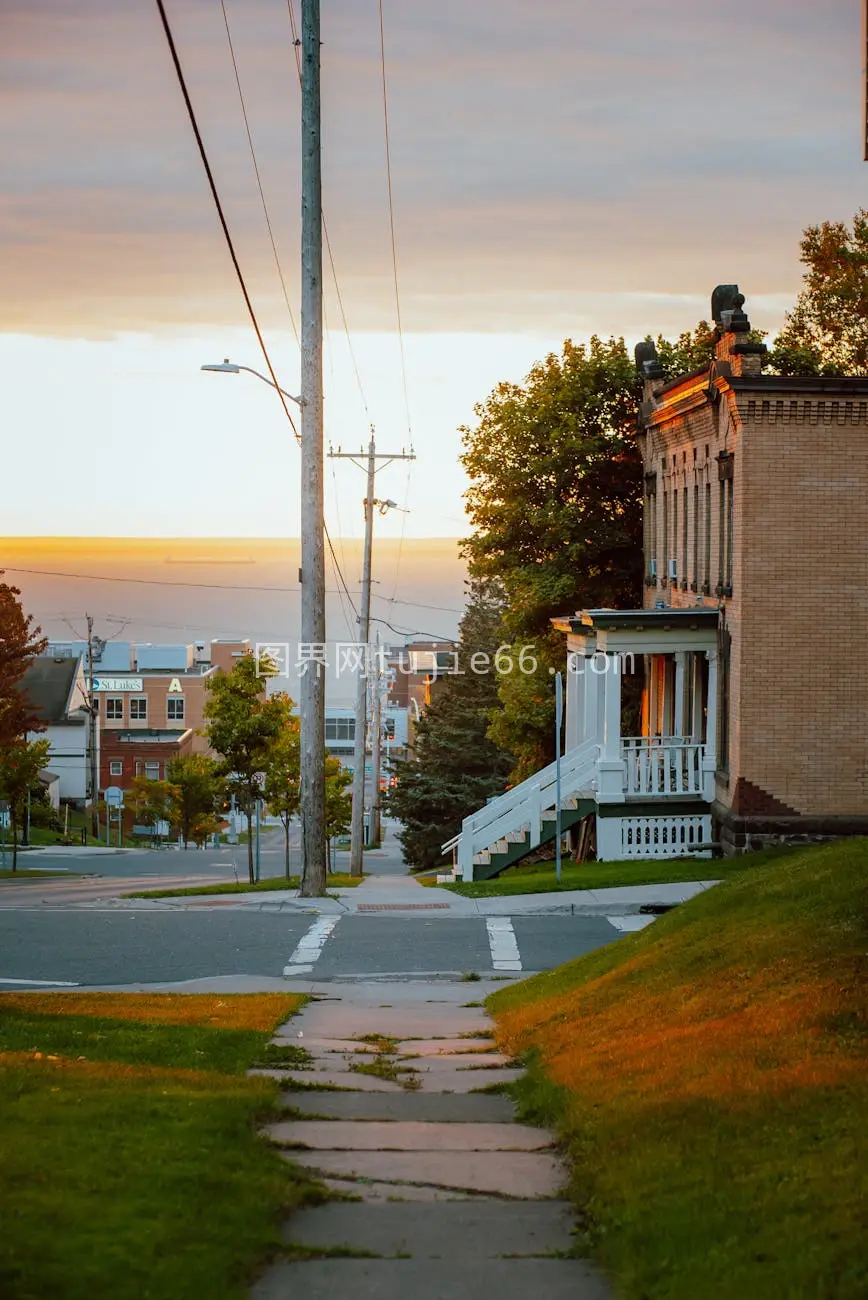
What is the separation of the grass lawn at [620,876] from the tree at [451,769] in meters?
29.7

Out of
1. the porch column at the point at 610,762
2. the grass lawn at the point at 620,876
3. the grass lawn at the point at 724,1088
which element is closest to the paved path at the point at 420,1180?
the grass lawn at the point at 724,1088

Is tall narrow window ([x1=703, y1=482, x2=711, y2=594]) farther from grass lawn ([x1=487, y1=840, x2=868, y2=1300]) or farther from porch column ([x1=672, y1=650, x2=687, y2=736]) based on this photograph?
grass lawn ([x1=487, y1=840, x2=868, y2=1300])

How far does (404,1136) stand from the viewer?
9117mm

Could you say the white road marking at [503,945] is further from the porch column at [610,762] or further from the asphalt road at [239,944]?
the porch column at [610,762]

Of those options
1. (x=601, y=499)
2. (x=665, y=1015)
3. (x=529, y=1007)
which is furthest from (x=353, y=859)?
(x=665, y=1015)

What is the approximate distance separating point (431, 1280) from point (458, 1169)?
5.90 ft

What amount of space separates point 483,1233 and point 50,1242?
1953mm

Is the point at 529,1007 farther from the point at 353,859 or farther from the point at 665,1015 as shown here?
the point at 353,859

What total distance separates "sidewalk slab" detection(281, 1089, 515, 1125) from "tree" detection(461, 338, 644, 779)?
94.1 ft

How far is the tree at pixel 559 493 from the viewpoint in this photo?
39.0 m

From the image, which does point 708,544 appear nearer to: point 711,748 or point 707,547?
point 707,547

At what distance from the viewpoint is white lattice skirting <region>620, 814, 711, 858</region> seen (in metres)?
28.9

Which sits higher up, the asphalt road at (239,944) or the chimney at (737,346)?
the chimney at (737,346)

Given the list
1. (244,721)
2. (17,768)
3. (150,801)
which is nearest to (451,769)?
(17,768)
